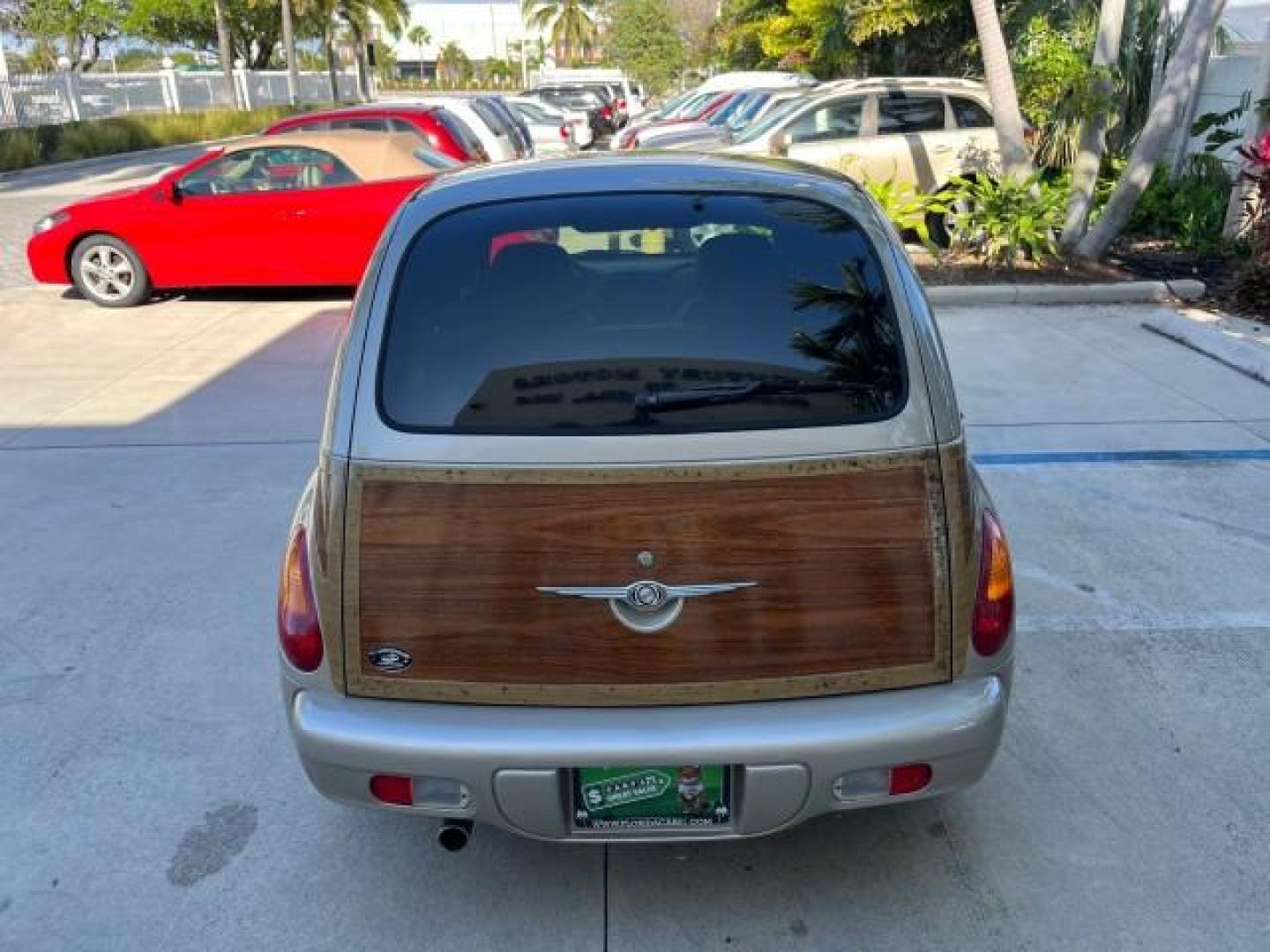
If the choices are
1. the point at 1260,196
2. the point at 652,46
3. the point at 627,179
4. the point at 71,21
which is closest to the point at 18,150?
the point at 1260,196

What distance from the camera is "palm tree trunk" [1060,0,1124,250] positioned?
981 centimetres

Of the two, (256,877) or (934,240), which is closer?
(256,877)

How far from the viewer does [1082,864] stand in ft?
9.34

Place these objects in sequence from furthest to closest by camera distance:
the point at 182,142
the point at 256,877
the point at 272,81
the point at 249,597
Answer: the point at 272,81 → the point at 182,142 → the point at 249,597 → the point at 256,877

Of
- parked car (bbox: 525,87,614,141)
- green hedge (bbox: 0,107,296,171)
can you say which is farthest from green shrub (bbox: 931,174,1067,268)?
green hedge (bbox: 0,107,296,171)

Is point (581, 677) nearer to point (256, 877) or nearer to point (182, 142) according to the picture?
point (256, 877)

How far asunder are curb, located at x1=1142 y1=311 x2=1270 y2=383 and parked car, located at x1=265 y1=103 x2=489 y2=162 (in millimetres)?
6550

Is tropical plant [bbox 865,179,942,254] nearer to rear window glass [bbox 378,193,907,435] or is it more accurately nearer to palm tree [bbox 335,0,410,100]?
rear window glass [bbox 378,193,907,435]

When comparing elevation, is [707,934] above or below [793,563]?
below

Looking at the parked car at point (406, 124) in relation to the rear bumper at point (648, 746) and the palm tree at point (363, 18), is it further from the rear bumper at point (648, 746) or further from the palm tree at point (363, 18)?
the palm tree at point (363, 18)

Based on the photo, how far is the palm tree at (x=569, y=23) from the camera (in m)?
71.8

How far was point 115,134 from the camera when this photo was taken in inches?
1136

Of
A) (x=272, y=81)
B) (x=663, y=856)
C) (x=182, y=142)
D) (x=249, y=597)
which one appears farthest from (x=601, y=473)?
(x=272, y=81)

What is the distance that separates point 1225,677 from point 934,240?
8297mm
